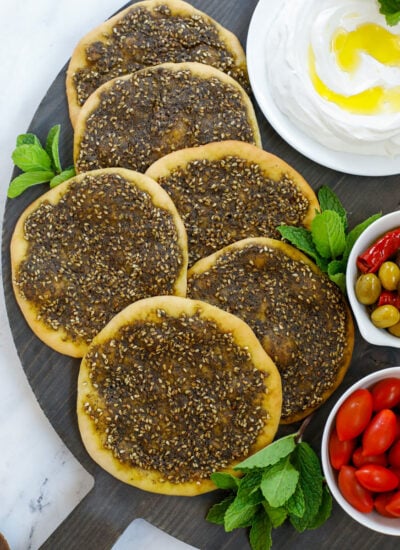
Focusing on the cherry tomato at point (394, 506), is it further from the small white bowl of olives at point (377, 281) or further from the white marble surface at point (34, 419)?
the white marble surface at point (34, 419)

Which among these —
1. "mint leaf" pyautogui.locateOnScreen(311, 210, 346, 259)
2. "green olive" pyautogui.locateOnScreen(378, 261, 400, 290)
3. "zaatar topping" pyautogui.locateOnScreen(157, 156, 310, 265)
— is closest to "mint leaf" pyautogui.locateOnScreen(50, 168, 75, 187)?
"zaatar topping" pyautogui.locateOnScreen(157, 156, 310, 265)

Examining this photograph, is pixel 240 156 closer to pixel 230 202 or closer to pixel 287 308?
pixel 230 202

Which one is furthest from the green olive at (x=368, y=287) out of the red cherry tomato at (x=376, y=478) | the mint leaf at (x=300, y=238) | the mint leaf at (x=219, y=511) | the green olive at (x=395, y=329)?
the mint leaf at (x=219, y=511)

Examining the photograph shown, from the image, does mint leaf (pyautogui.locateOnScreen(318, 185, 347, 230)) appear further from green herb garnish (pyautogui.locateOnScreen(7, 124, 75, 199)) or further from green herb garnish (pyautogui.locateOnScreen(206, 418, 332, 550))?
green herb garnish (pyautogui.locateOnScreen(7, 124, 75, 199))

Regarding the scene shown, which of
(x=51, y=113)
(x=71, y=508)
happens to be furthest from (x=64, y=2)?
(x=71, y=508)

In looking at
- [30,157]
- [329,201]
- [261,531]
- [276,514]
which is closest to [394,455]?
[276,514]

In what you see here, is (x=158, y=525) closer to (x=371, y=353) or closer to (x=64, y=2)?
(x=371, y=353)
